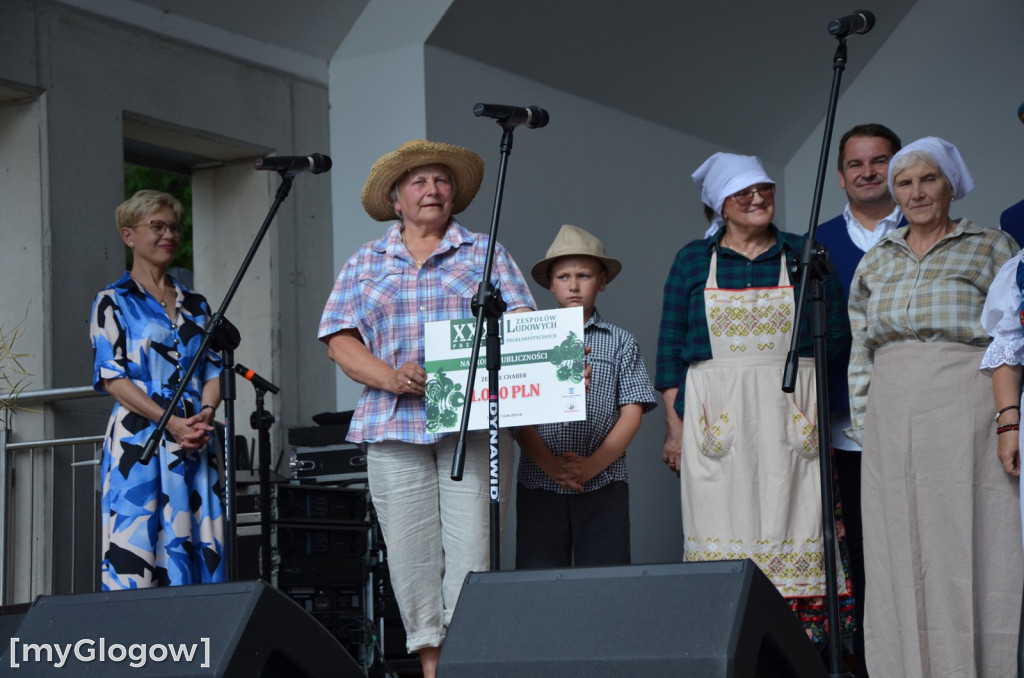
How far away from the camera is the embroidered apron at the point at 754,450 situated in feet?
12.2

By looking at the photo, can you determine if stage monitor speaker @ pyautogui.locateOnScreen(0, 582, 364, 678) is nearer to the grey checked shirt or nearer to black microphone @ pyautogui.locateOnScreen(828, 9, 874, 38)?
the grey checked shirt

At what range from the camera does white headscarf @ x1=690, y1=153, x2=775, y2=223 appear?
3.93m

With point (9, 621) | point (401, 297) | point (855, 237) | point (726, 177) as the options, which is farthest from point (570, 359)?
point (9, 621)

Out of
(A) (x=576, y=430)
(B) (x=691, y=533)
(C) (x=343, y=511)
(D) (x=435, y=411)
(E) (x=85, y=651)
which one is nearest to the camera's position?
(E) (x=85, y=651)

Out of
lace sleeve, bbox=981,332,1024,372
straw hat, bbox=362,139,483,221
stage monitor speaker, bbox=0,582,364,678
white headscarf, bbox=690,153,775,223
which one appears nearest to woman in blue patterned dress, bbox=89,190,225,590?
straw hat, bbox=362,139,483,221

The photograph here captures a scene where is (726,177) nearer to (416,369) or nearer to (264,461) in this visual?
(416,369)

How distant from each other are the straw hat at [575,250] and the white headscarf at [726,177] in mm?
463

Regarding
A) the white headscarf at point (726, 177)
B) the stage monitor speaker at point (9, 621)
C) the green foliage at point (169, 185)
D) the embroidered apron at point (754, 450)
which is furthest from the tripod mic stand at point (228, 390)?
the green foliage at point (169, 185)

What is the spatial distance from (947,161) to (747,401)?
87cm

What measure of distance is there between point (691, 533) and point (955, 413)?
0.84 meters

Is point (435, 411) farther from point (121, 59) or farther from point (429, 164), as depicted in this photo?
point (121, 59)

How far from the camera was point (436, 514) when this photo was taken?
3547 mm

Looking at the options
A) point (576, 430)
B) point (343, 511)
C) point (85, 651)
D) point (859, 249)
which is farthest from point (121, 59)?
point (85, 651)

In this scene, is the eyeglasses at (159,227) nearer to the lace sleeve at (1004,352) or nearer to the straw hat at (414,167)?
the straw hat at (414,167)
